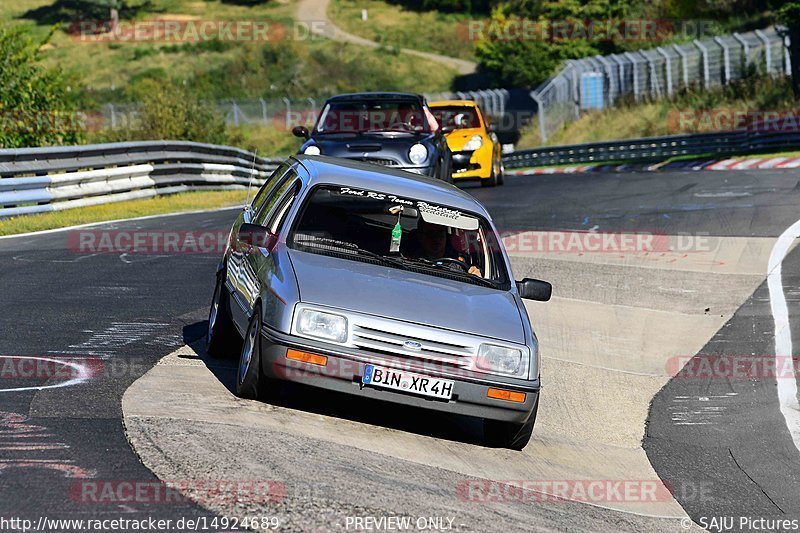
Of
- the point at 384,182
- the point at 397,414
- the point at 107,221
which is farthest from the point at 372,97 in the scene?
the point at 397,414

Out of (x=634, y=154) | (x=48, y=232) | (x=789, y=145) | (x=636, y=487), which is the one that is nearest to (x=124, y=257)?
(x=48, y=232)

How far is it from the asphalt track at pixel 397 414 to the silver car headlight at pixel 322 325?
0.53 m

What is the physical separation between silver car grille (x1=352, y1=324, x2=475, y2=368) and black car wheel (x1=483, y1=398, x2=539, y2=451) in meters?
0.55

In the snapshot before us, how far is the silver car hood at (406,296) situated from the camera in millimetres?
7266

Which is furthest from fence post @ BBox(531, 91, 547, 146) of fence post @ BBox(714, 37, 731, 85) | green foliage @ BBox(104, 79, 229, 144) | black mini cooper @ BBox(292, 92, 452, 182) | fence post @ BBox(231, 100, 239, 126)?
black mini cooper @ BBox(292, 92, 452, 182)

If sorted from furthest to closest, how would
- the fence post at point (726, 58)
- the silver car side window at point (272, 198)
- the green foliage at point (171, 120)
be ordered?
the fence post at point (726, 58) → the green foliage at point (171, 120) → the silver car side window at point (272, 198)

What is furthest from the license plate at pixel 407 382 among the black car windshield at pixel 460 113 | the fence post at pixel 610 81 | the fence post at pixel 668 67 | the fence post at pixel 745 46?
the fence post at pixel 610 81

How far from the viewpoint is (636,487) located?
7.19m

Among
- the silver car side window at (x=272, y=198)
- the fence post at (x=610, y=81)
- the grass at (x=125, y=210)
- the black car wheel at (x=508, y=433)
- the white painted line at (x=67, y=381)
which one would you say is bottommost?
the fence post at (x=610, y=81)

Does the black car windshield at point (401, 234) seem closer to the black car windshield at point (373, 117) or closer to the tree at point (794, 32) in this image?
the black car windshield at point (373, 117)

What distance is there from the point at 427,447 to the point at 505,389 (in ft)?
1.84

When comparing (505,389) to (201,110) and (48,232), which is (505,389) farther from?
(201,110)

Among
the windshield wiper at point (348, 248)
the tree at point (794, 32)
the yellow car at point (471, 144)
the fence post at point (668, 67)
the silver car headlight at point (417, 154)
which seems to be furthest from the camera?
the fence post at point (668, 67)

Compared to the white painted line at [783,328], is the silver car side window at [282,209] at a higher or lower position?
higher
